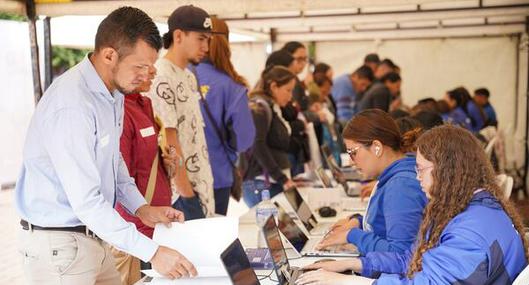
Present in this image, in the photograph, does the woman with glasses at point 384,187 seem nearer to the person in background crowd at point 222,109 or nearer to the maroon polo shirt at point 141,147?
the maroon polo shirt at point 141,147

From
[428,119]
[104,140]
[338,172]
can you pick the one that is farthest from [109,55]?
[428,119]

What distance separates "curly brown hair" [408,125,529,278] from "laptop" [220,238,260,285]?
541 millimetres

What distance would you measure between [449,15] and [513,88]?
154 inches

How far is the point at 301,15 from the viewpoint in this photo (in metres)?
5.69

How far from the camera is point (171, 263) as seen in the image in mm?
1922

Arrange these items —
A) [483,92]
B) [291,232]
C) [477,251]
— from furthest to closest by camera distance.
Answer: [483,92]
[291,232]
[477,251]

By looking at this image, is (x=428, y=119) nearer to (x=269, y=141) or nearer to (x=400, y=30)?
(x=269, y=141)

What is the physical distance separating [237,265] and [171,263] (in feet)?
0.79

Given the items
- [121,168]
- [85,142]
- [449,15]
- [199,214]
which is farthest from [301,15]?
[85,142]

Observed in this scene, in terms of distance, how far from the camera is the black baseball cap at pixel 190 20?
2.98m

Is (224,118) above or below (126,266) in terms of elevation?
above

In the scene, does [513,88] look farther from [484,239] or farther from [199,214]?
[484,239]

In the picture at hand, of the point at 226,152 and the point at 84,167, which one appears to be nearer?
the point at 84,167

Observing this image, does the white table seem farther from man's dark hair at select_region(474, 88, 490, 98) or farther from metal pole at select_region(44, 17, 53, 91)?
man's dark hair at select_region(474, 88, 490, 98)
